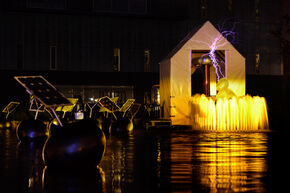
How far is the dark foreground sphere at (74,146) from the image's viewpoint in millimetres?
4566

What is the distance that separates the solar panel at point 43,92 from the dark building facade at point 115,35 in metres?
17.1

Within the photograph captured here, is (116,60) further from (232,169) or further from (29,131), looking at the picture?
(232,169)

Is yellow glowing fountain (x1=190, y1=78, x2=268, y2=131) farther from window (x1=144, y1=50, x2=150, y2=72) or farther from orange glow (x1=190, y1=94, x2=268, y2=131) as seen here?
window (x1=144, y1=50, x2=150, y2=72)

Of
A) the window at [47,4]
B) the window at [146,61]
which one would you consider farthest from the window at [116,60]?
the window at [47,4]

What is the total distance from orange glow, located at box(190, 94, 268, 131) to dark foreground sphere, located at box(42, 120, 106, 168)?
7.90 m

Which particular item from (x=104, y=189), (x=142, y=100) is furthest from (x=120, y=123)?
(x=142, y=100)

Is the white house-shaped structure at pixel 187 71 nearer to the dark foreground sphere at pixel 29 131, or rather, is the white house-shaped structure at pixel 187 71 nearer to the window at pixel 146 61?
the dark foreground sphere at pixel 29 131

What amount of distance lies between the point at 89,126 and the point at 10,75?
19.2 metres

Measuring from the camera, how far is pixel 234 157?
5.98 meters

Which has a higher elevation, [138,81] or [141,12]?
[141,12]

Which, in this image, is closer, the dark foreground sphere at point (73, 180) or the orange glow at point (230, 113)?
the dark foreground sphere at point (73, 180)

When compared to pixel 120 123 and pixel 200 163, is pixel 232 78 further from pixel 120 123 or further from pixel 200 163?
pixel 200 163

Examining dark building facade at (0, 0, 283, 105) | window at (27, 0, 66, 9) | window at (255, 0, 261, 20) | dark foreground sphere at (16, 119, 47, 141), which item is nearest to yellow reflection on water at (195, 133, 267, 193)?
dark foreground sphere at (16, 119, 47, 141)

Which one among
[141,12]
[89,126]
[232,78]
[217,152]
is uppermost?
[141,12]
